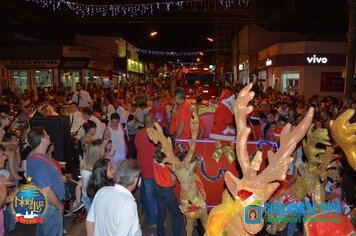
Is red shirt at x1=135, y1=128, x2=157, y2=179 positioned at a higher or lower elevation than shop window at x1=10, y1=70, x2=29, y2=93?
lower

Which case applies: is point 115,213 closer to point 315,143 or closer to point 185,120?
point 315,143

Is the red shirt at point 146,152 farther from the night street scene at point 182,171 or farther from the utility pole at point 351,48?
the utility pole at point 351,48

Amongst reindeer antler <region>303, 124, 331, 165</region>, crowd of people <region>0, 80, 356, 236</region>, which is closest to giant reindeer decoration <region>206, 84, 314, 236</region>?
crowd of people <region>0, 80, 356, 236</region>

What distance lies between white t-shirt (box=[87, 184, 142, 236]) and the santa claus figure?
3044mm

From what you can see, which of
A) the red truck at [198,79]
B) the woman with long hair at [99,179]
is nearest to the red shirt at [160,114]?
the woman with long hair at [99,179]

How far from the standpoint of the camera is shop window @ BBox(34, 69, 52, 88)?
87.5ft

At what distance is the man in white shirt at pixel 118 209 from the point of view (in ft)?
10.8

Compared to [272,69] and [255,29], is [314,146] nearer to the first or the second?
[272,69]

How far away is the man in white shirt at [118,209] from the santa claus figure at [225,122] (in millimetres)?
2866

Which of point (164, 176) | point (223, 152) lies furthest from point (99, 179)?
point (223, 152)

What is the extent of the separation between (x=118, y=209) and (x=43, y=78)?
2571cm

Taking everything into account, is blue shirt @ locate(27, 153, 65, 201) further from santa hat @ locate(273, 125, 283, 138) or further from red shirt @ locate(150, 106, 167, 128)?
red shirt @ locate(150, 106, 167, 128)

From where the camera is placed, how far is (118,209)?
3305mm

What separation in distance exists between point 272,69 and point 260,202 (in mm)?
30015
